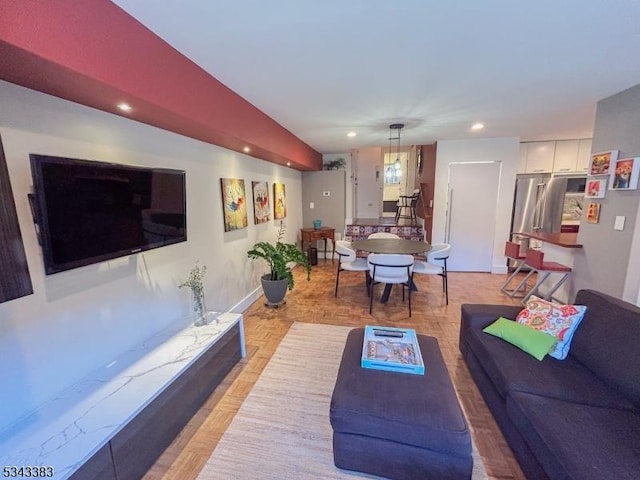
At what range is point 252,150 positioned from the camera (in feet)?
10.3

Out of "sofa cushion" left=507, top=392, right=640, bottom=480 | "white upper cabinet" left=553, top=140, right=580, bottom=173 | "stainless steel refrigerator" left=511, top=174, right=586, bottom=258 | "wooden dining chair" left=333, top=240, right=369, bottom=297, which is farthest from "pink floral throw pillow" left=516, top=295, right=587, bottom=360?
"white upper cabinet" left=553, top=140, right=580, bottom=173

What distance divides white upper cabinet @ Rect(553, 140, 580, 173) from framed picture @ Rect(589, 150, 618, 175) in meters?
2.16

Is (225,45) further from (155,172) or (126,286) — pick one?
(126,286)

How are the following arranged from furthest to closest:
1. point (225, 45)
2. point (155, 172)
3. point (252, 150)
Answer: point (252, 150), point (155, 172), point (225, 45)

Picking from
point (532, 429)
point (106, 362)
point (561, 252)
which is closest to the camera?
point (532, 429)

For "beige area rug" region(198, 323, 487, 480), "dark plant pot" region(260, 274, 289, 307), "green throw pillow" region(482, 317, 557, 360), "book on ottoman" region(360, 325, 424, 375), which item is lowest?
"beige area rug" region(198, 323, 487, 480)

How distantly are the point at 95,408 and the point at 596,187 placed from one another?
4.38 m

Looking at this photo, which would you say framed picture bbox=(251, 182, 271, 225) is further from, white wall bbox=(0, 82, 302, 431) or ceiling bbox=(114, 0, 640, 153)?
ceiling bbox=(114, 0, 640, 153)

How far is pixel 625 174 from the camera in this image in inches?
96.0

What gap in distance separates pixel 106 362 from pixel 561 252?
4695 millimetres

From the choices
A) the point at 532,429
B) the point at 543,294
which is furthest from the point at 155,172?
the point at 543,294

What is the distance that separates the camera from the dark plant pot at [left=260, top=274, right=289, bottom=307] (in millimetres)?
3396

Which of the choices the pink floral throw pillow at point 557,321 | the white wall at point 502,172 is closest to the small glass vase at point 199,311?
the pink floral throw pillow at point 557,321

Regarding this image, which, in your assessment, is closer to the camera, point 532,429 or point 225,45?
point 532,429
